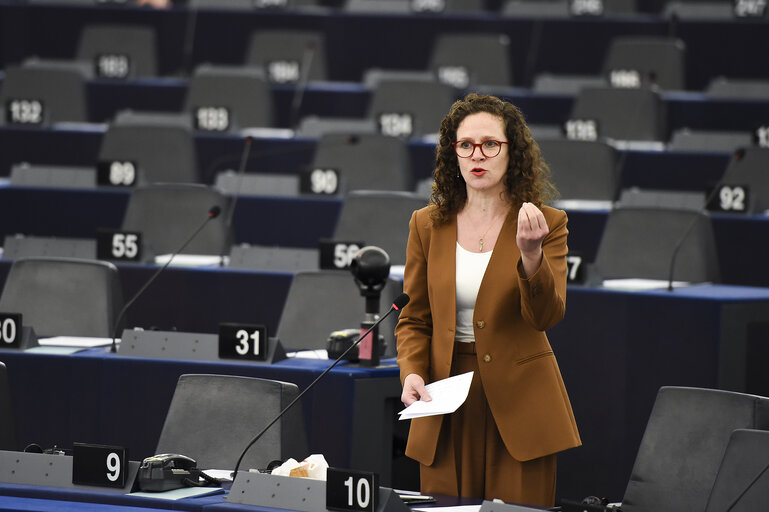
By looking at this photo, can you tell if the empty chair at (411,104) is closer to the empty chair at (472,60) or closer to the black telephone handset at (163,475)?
the empty chair at (472,60)

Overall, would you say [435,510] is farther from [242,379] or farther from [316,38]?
[316,38]

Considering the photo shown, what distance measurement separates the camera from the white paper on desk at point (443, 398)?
8.25 feet

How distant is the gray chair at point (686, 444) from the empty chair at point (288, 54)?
5022mm

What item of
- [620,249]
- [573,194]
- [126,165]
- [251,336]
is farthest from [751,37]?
[251,336]

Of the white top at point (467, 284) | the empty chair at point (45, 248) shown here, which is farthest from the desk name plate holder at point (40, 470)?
the empty chair at point (45, 248)

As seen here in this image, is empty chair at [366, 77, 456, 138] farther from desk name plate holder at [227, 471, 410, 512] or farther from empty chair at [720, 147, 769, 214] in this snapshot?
desk name plate holder at [227, 471, 410, 512]

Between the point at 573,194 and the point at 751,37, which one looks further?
the point at 751,37

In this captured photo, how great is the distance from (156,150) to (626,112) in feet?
7.66

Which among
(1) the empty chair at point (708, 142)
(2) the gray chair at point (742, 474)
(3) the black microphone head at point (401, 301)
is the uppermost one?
(1) the empty chair at point (708, 142)

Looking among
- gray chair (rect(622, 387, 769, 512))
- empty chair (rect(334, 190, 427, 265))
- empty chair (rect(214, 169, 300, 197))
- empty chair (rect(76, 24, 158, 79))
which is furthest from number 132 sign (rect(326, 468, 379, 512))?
empty chair (rect(76, 24, 158, 79))

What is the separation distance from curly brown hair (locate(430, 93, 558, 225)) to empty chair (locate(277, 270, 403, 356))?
152 cm

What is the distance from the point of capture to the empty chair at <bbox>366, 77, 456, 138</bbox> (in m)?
6.61

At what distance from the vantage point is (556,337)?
4207 mm

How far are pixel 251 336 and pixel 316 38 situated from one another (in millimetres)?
4473
